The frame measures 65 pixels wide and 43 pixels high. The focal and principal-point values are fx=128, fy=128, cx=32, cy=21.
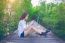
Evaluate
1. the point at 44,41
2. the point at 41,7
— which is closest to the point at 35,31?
the point at 44,41

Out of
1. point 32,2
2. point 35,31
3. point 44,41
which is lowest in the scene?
point 44,41

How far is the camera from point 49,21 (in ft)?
4.60

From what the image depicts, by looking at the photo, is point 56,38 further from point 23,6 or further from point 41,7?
point 23,6


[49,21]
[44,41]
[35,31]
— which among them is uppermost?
[49,21]

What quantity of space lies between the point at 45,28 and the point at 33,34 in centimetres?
15

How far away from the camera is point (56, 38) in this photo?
140 cm

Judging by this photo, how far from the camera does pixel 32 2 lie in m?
1.41

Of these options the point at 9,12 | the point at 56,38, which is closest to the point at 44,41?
the point at 56,38

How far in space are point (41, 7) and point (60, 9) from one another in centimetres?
21

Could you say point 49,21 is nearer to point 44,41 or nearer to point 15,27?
point 44,41

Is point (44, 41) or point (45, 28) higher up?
point (45, 28)

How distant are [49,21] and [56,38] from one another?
0.20m

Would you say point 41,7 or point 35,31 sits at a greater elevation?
point 41,7

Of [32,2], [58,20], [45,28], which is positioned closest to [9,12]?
[32,2]
